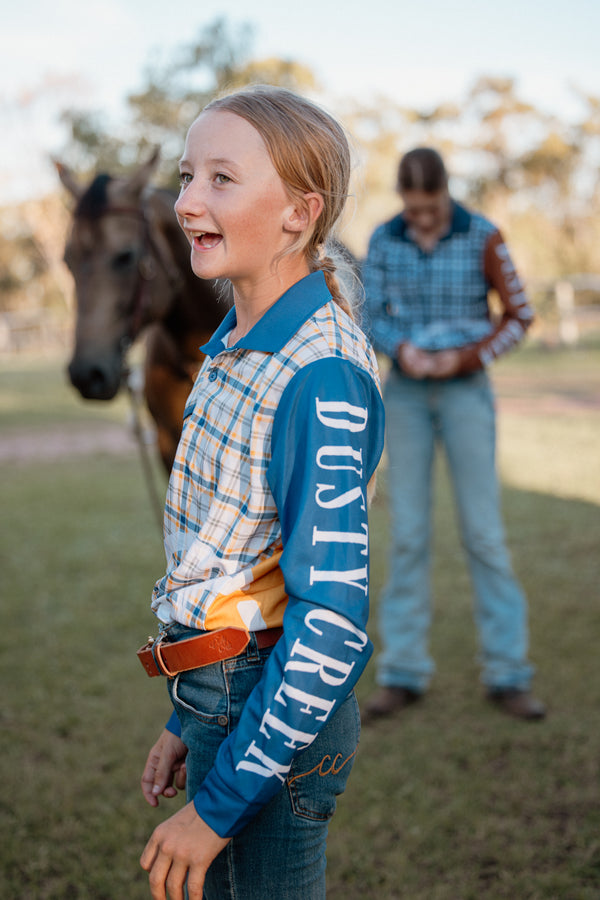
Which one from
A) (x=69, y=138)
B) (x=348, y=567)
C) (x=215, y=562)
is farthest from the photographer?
(x=69, y=138)

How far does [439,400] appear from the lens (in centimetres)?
331

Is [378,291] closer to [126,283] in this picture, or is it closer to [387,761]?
[126,283]

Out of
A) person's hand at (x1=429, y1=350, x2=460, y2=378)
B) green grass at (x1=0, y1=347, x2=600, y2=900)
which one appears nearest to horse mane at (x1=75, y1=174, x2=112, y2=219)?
person's hand at (x1=429, y1=350, x2=460, y2=378)

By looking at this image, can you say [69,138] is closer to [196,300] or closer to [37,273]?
[196,300]

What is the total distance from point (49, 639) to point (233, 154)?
370 centimetres

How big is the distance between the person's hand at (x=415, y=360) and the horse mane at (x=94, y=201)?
137cm

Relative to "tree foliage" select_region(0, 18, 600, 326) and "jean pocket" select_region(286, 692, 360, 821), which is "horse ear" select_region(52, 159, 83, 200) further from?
"tree foliage" select_region(0, 18, 600, 326)

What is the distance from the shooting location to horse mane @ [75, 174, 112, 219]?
3.20 meters

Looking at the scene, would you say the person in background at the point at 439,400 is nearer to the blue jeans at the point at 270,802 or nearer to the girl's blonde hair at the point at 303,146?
the girl's blonde hair at the point at 303,146

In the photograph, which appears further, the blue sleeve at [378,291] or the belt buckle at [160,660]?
the blue sleeve at [378,291]

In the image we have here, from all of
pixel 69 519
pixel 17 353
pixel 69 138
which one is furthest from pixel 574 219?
Result: pixel 69 519

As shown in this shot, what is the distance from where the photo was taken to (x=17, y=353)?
31.9 metres

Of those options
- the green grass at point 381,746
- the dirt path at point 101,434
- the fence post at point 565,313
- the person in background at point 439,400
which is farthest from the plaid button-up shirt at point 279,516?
the fence post at point 565,313

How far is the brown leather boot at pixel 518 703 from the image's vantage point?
323 cm
